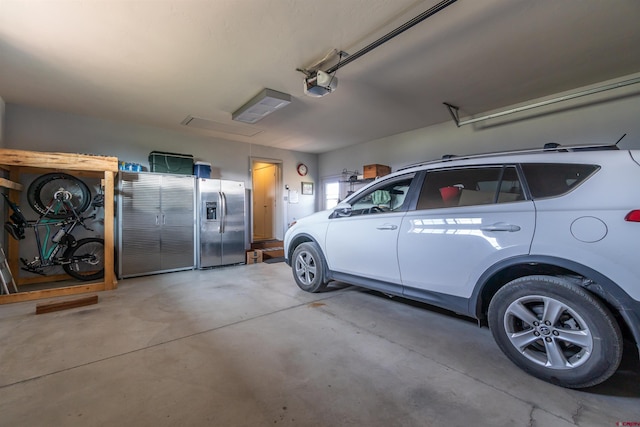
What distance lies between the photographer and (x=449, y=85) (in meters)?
3.49

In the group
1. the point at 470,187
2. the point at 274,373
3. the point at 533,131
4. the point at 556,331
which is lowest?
the point at 274,373

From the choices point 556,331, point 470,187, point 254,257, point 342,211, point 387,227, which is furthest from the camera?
point 254,257

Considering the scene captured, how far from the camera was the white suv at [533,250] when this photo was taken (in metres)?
1.53

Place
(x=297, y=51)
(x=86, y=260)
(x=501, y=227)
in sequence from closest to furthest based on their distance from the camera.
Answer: (x=501, y=227)
(x=297, y=51)
(x=86, y=260)

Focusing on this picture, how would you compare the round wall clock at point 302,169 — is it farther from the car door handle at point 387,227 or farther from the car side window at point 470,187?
the car side window at point 470,187

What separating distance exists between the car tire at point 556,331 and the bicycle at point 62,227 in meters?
5.58

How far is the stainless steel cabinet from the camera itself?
4.46 metres

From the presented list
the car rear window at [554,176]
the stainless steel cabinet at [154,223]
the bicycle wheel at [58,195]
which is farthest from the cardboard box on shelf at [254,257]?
the car rear window at [554,176]

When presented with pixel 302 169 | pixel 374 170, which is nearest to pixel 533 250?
pixel 374 170

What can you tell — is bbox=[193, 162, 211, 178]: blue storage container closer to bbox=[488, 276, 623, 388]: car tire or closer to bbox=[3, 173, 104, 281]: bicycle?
Answer: bbox=[3, 173, 104, 281]: bicycle

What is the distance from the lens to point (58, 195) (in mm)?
4152

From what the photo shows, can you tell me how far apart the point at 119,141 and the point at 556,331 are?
6.54m

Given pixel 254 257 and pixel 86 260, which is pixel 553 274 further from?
pixel 86 260

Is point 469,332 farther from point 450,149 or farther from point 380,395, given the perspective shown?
point 450,149
